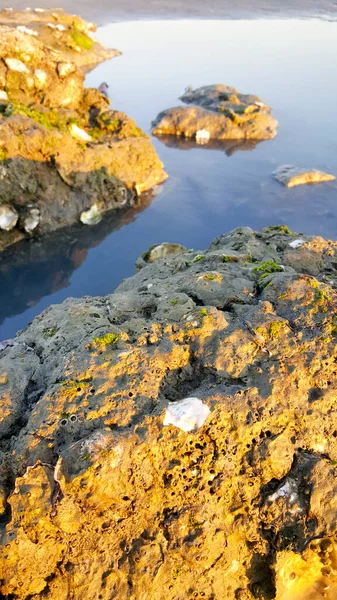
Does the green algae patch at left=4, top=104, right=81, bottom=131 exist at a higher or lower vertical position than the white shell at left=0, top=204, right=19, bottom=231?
higher

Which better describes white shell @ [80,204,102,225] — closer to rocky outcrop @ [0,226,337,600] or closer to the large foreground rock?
rocky outcrop @ [0,226,337,600]

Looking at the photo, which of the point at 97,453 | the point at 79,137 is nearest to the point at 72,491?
the point at 97,453

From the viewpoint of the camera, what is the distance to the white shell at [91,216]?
470 inches

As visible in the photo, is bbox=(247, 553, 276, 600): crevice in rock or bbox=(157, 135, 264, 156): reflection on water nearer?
bbox=(247, 553, 276, 600): crevice in rock

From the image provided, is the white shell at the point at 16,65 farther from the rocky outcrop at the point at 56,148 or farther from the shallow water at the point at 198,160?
the shallow water at the point at 198,160

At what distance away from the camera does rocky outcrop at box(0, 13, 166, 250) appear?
11188 mm

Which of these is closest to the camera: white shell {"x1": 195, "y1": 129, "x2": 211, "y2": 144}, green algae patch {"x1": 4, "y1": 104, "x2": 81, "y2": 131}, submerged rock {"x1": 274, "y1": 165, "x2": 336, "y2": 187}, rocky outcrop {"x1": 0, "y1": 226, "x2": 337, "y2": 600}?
rocky outcrop {"x1": 0, "y1": 226, "x2": 337, "y2": 600}

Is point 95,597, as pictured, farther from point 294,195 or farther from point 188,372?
point 294,195

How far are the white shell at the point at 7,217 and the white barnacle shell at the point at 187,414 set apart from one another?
8.91 metres

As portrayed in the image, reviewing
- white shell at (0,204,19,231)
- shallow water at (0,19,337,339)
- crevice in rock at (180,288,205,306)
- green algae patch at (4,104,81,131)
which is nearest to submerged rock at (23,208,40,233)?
white shell at (0,204,19,231)

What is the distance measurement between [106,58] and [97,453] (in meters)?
26.2

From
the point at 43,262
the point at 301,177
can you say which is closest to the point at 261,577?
the point at 43,262

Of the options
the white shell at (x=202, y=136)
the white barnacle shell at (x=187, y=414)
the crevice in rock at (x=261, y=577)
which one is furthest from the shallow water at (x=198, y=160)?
the crevice in rock at (x=261, y=577)

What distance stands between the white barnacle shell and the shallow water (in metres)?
6.57
